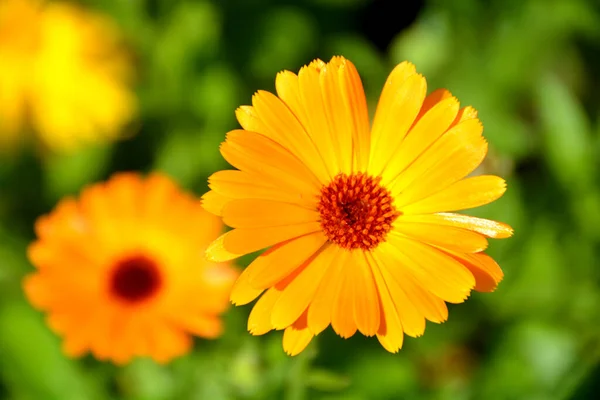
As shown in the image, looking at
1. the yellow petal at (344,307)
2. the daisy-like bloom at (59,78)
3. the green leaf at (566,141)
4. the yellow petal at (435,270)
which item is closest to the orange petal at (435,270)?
the yellow petal at (435,270)

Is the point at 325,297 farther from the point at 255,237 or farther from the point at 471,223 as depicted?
the point at 471,223

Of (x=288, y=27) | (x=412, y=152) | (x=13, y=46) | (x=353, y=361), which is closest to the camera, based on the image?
(x=412, y=152)

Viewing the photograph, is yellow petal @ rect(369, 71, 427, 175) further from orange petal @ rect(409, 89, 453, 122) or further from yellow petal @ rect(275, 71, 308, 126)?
yellow petal @ rect(275, 71, 308, 126)

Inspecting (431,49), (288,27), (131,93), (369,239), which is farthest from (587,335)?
(131,93)

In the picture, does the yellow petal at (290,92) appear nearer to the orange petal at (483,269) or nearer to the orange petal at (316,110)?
the orange petal at (316,110)

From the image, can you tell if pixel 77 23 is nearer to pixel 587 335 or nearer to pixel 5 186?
pixel 5 186

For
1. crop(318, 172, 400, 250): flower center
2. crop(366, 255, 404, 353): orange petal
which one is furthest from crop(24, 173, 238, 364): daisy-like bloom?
crop(366, 255, 404, 353): orange petal

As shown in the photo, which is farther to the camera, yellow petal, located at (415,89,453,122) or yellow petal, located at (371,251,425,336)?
yellow petal, located at (415,89,453,122)
